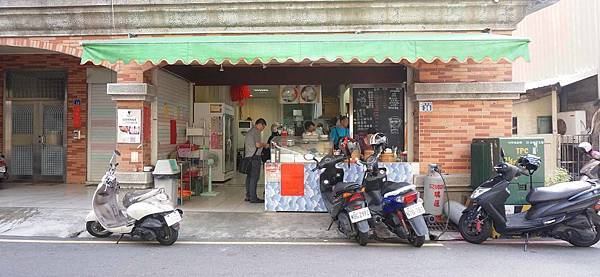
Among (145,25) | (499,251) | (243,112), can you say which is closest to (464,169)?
(499,251)

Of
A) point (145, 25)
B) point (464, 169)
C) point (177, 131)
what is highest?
point (145, 25)

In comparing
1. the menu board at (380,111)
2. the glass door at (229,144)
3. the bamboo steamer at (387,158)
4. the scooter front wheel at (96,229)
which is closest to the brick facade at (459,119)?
the bamboo steamer at (387,158)

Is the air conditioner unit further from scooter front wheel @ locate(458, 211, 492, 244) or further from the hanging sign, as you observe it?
scooter front wheel @ locate(458, 211, 492, 244)

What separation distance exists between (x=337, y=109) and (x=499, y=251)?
6.24 m

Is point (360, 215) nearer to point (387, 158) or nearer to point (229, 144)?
point (387, 158)

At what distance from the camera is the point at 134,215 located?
623cm

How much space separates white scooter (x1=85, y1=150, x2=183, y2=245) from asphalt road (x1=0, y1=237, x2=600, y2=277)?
0.20 meters

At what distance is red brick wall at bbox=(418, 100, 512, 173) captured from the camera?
8.23 metres

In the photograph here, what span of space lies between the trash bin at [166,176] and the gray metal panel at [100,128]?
3926 mm

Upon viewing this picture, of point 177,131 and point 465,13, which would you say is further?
point 177,131

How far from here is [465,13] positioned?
26.9ft

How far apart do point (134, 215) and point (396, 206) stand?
3752 millimetres

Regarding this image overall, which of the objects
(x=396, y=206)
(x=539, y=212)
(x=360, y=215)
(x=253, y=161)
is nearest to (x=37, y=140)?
(x=253, y=161)

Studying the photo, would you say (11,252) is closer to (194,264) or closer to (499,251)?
(194,264)
